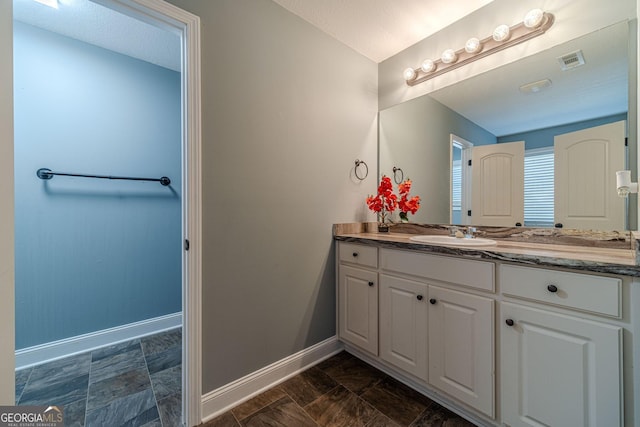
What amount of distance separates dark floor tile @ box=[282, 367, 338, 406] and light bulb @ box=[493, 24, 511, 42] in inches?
90.5

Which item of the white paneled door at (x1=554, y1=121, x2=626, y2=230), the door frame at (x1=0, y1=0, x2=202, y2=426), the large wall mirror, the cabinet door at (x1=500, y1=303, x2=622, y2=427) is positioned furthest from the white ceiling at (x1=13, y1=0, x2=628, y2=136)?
the cabinet door at (x1=500, y1=303, x2=622, y2=427)

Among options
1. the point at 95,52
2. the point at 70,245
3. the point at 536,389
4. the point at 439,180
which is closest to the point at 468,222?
the point at 439,180

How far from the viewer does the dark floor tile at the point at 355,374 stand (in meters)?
1.49

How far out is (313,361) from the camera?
1.70 m

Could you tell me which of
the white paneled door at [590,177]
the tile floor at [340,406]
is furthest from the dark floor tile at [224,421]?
the white paneled door at [590,177]

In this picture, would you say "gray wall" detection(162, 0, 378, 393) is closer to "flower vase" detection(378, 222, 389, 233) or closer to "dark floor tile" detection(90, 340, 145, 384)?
"flower vase" detection(378, 222, 389, 233)

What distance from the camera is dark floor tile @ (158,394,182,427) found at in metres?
1.23

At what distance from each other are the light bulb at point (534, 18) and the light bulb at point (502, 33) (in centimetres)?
9

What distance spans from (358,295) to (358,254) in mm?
281

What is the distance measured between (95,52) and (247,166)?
173 centimetres

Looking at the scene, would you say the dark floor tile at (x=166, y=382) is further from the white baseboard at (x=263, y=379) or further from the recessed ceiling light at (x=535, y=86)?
the recessed ceiling light at (x=535, y=86)

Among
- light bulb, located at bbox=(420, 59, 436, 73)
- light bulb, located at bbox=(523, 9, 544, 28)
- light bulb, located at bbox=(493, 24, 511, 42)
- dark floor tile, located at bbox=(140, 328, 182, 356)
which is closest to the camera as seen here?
light bulb, located at bbox=(523, 9, 544, 28)

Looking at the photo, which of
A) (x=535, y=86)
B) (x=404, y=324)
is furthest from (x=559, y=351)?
(x=535, y=86)

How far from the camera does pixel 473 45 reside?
61.1 inches
